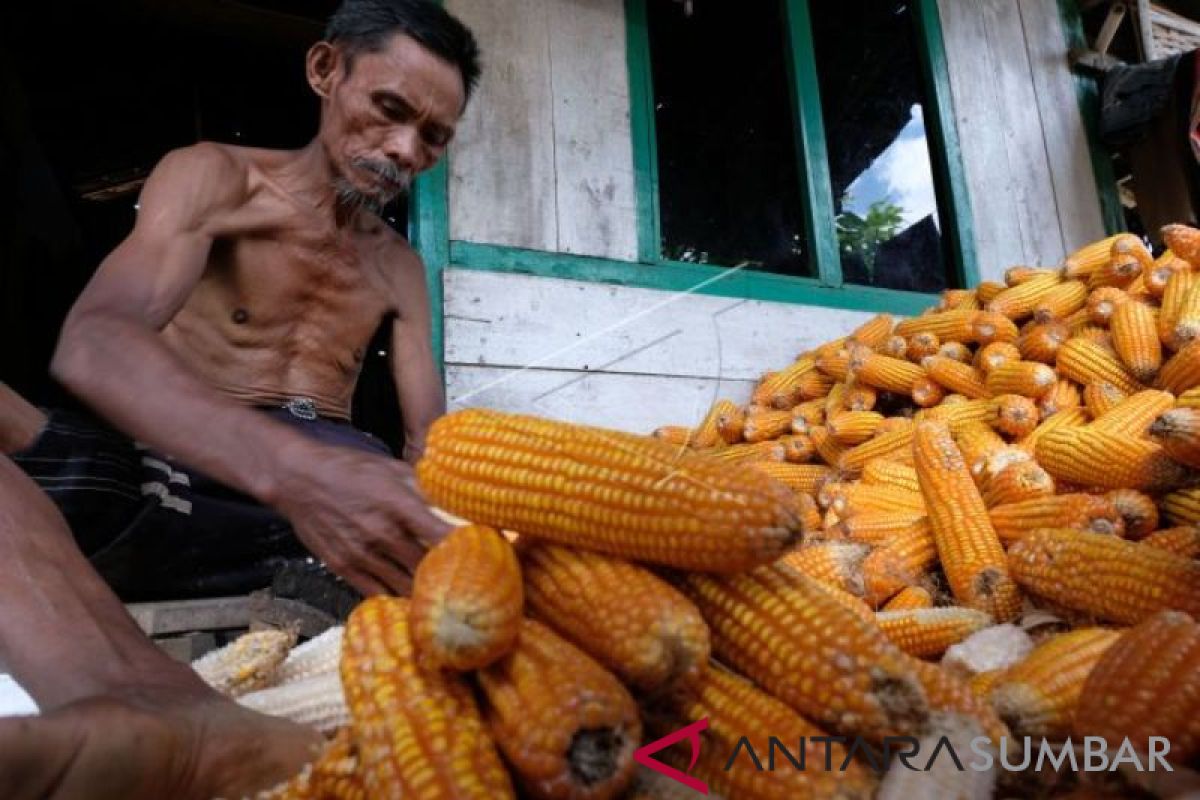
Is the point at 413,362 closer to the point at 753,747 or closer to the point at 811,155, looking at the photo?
the point at 753,747

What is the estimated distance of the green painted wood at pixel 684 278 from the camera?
4270mm

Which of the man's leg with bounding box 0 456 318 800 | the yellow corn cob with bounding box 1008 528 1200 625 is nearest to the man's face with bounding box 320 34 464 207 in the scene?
the man's leg with bounding box 0 456 318 800

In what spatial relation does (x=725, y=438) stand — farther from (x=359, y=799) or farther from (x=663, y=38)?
(x=359, y=799)

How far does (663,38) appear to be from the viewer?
17.4ft

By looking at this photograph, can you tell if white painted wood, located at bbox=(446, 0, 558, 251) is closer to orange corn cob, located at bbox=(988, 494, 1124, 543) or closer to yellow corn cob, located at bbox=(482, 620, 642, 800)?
orange corn cob, located at bbox=(988, 494, 1124, 543)

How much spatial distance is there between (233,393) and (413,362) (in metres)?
0.85

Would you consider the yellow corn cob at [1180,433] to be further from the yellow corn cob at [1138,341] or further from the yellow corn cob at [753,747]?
the yellow corn cob at [753,747]

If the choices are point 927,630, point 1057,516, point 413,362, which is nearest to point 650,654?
point 927,630

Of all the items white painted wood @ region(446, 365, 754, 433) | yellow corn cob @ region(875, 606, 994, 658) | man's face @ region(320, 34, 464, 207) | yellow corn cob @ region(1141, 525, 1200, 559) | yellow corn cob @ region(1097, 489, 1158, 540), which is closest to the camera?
yellow corn cob @ region(875, 606, 994, 658)

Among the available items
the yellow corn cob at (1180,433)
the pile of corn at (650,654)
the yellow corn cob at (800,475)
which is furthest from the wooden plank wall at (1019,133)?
the pile of corn at (650,654)

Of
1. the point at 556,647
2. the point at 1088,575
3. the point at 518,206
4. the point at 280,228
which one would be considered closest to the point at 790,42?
the point at 518,206

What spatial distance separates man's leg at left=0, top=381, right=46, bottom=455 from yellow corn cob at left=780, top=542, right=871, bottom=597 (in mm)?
2242

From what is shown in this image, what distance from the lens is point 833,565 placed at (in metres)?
2.29

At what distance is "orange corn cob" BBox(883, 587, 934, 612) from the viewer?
7.18 feet
